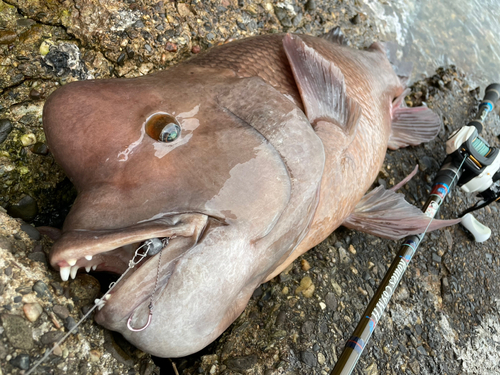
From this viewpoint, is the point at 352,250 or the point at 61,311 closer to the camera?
the point at 61,311

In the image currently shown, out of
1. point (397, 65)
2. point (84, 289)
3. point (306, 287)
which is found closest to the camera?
point (84, 289)

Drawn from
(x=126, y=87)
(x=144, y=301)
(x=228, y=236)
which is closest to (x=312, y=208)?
(x=228, y=236)

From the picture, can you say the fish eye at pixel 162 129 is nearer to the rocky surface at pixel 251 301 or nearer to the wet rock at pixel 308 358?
the rocky surface at pixel 251 301

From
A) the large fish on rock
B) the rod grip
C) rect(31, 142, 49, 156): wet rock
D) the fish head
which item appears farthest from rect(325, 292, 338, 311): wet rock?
the rod grip

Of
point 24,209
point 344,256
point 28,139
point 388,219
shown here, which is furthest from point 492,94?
point 24,209

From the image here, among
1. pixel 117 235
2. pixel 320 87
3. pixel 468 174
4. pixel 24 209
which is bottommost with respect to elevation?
pixel 24 209

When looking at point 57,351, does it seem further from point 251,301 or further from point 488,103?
point 488,103
